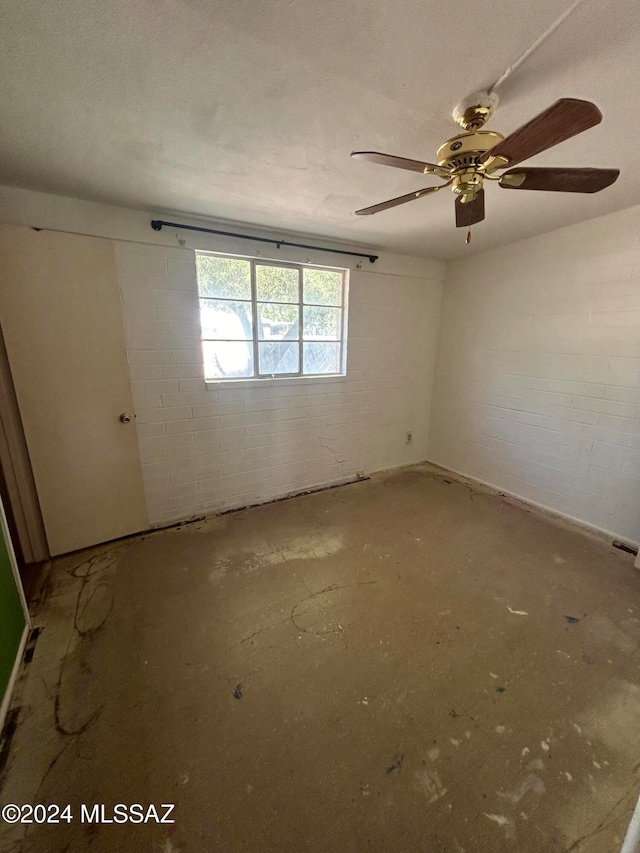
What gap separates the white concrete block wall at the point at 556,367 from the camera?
238cm

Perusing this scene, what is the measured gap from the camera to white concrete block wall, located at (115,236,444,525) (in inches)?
92.9

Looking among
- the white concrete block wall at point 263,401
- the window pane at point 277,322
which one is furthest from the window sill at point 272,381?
the window pane at point 277,322

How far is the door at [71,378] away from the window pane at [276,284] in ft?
3.51

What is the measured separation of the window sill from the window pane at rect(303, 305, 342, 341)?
0.37m

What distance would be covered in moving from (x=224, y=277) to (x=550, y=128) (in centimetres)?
223

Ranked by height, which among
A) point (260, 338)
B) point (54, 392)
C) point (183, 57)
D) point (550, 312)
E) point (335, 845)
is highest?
point (183, 57)

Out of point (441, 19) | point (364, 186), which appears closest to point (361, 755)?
point (441, 19)

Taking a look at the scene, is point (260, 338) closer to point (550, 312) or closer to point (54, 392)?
point (54, 392)

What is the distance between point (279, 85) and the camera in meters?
1.12

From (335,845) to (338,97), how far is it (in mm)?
2539

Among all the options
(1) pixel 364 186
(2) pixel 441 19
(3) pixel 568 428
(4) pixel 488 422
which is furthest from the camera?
(4) pixel 488 422

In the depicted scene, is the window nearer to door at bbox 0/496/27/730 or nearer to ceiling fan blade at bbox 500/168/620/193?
door at bbox 0/496/27/730

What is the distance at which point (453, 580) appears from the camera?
205cm

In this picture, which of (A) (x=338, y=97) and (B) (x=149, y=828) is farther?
(A) (x=338, y=97)
